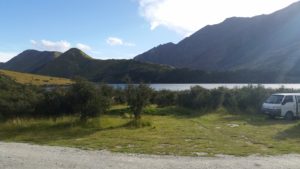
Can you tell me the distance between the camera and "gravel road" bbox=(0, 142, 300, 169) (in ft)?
30.5

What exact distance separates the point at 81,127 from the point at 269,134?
9.26 meters

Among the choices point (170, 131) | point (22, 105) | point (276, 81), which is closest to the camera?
point (170, 131)

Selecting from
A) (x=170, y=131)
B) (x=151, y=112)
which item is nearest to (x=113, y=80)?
(x=151, y=112)

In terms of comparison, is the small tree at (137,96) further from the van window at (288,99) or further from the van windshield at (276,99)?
the van window at (288,99)

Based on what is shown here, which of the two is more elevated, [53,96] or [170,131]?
[53,96]

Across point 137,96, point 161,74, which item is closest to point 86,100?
point 137,96

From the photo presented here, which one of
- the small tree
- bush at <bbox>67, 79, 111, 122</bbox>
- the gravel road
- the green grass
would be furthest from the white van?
the gravel road

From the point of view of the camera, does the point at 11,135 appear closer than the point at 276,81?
Yes

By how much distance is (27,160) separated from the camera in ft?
32.8

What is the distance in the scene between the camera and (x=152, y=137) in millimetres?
15305

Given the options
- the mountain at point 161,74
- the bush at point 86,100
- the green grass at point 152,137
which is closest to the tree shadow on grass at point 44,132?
the green grass at point 152,137

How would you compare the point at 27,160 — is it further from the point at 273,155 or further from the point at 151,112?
the point at 151,112

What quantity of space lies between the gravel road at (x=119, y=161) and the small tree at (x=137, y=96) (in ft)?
30.3

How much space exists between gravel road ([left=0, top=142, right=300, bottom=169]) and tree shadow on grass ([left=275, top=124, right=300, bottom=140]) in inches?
185
